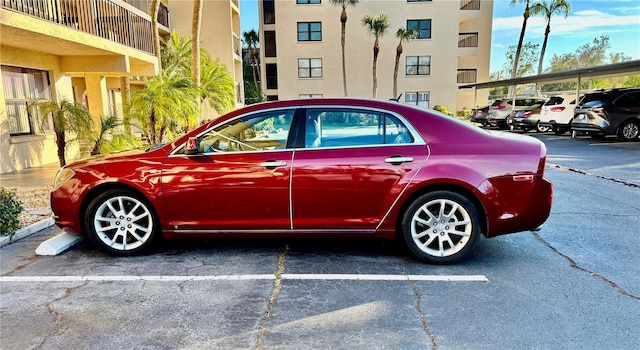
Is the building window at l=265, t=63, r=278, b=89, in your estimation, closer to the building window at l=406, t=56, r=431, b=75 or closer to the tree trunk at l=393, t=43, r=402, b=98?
the tree trunk at l=393, t=43, r=402, b=98

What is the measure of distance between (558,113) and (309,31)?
2021 cm

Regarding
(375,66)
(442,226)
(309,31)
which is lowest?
(442,226)

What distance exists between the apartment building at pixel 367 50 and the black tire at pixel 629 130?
60.3ft

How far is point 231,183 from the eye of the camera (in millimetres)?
4090

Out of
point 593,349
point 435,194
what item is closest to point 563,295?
point 593,349

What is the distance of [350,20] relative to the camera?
1266 inches

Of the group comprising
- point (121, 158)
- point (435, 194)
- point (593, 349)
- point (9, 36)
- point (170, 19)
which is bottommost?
point (593, 349)

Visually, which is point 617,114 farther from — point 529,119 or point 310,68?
point 310,68

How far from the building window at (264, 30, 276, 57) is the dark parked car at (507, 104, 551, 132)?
850 inches

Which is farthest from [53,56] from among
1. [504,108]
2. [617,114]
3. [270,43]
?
[270,43]

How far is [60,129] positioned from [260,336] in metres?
6.98

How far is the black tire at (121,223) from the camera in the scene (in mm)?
4258

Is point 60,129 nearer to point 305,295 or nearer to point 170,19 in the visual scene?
point 305,295

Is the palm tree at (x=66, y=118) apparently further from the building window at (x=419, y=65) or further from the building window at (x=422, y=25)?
the building window at (x=422, y=25)
